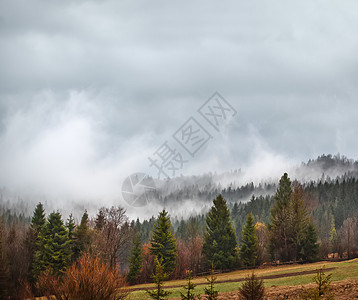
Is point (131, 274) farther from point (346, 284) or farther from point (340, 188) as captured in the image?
point (340, 188)

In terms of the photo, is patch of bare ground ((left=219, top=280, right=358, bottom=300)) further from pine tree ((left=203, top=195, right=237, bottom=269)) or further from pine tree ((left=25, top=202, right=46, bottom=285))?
pine tree ((left=25, top=202, right=46, bottom=285))

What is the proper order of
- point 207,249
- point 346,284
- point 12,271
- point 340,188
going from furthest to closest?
1. point 340,188
2. point 207,249
3. point 12,271
4. point 346,284

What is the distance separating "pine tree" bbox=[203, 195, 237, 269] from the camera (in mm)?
52156

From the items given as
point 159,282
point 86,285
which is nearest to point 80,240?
point 159,282

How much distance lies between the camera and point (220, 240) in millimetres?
54188

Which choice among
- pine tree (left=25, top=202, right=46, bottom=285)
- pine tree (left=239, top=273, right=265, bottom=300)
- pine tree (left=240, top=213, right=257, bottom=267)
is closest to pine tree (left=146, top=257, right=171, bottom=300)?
pine tree (left=239, top=273, right=265, bottom=300)

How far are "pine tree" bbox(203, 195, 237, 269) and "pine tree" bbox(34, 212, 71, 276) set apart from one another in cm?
2131

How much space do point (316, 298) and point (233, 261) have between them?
4040 cm

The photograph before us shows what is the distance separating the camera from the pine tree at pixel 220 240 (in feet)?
171

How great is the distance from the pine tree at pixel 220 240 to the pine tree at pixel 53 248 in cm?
2131

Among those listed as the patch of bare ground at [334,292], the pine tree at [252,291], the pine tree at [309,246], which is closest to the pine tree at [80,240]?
the pine tree at [309,246]

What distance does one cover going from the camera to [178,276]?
55875 mm

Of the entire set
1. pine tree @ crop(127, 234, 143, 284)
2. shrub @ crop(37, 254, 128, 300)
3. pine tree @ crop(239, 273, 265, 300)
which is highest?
shrub @ crop(37, 254, 128, 300)

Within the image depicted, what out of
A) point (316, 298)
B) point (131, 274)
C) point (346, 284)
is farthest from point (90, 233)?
point (316, 298)
